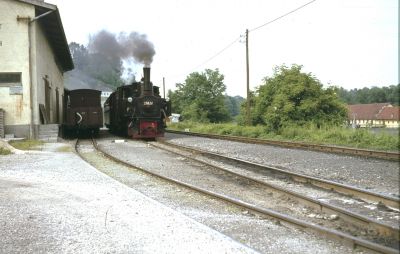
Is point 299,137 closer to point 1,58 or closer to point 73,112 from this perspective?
point 73,112

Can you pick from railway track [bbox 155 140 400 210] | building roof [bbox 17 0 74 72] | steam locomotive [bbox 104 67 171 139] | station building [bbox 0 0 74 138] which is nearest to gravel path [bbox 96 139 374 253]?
railway track [bbox 155 140 400 210]

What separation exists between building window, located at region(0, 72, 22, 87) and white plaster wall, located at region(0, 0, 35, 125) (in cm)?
20

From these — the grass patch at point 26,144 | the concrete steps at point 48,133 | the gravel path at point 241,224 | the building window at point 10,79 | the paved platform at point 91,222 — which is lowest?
the gravel path at point 241,224

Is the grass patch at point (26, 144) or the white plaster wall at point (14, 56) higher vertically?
the white plaster wall at point (14, 56)

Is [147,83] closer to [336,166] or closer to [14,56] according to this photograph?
[14,56]

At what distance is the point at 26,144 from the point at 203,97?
68.1 metres

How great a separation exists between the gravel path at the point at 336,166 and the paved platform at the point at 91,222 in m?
4.26

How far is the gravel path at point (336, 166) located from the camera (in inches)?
368

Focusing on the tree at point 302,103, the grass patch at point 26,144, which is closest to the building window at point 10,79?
the grass patch at point 26,144

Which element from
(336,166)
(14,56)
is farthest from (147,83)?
(336,166)

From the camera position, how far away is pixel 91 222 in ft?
20.6

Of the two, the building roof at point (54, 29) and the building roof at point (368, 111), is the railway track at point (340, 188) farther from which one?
the building roof at point (368, 111)

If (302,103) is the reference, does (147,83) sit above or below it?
above

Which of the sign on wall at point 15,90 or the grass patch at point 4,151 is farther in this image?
the sign on wall at point 15,90
